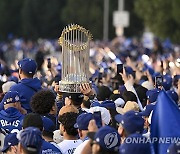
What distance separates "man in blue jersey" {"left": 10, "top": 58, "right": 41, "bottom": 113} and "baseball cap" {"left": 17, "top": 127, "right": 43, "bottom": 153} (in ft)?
13.1

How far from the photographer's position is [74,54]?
1243cm

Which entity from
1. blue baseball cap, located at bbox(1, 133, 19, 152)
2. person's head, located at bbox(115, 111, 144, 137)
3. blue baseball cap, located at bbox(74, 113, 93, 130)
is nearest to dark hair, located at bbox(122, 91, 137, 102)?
blue baseball cap, located at bbox(74, 113, 93, 130)

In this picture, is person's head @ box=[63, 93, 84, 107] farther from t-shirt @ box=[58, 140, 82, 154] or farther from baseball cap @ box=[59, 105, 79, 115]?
t-shirt @ box=[58, 140, 82, 154]

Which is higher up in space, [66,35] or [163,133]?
[66,35]

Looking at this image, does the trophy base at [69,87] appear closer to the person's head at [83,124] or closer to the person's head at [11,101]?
the person's head at [11,101]

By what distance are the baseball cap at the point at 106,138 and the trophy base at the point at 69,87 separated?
342 cm

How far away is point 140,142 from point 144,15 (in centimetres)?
4058

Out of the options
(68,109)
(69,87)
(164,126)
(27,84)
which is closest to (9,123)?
(68,109)

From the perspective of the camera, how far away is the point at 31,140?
810 cm

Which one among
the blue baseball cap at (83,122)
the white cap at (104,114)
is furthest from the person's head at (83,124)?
the white cap at (104,114)

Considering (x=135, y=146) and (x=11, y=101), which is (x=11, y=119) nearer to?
(x=11, y=101)

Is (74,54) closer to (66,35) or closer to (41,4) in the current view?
(66,35)

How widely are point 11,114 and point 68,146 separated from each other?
1.33 m

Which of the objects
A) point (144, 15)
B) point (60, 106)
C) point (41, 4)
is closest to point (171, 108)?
point (60, 106)
